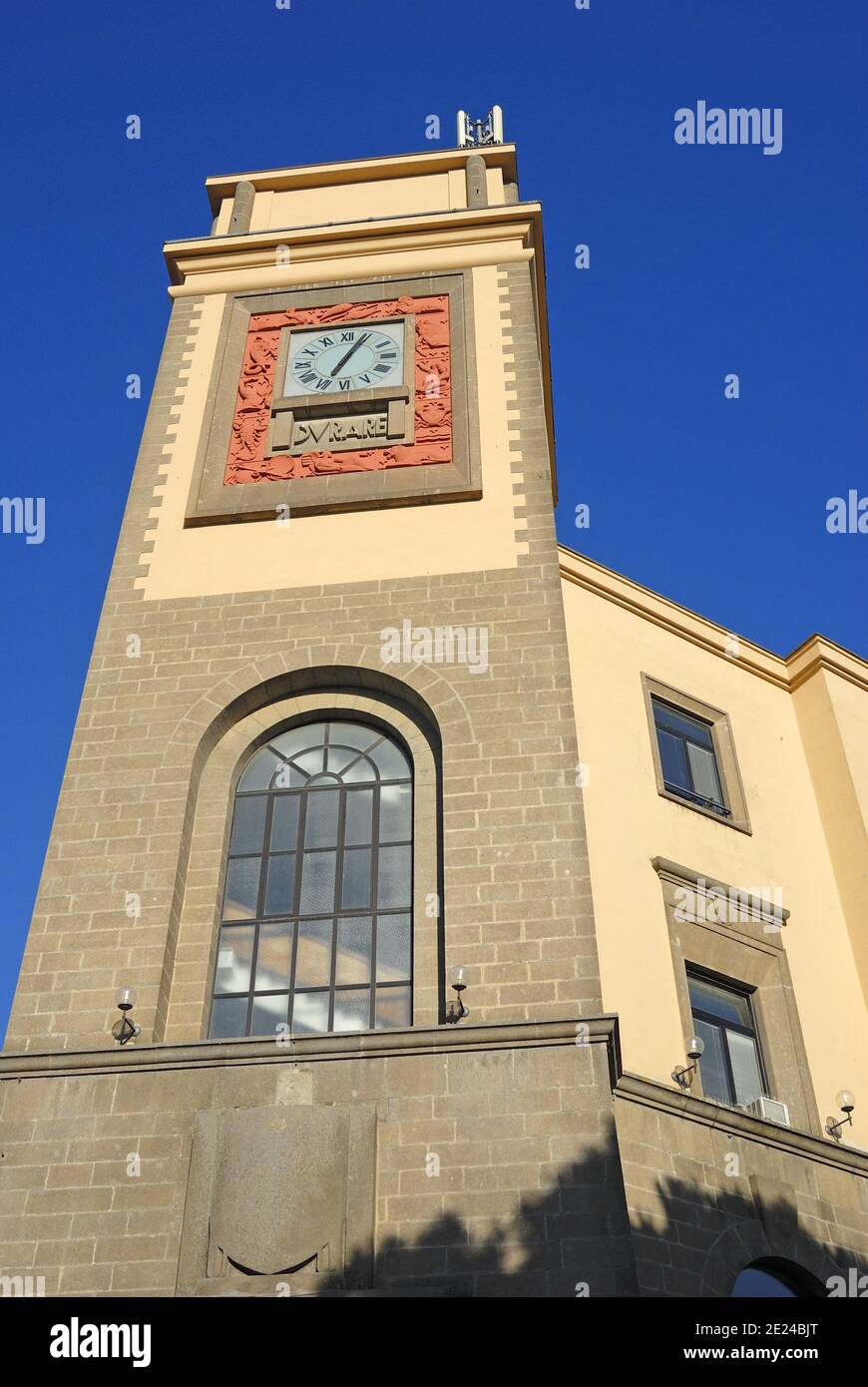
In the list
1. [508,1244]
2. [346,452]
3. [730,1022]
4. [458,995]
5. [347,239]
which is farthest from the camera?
[347,239]

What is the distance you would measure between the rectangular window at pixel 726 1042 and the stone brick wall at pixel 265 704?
3.18m

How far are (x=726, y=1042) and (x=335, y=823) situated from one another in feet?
15.1

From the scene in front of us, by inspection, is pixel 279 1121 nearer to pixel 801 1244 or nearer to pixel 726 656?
pixel 801 1244

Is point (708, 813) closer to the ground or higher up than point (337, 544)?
closer to the ground

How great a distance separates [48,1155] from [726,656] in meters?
10.9

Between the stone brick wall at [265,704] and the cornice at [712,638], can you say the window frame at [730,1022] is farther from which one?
the cornice at [712,638]

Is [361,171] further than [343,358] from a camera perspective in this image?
Yes

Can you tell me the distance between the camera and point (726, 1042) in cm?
1458

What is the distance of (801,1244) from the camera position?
12688 millimetres

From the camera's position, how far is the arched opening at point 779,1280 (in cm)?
1238

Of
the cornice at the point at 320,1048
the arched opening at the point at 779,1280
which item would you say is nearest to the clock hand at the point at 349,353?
the cornice at the point at 320,1048

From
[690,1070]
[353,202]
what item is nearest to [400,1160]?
[690,1070]

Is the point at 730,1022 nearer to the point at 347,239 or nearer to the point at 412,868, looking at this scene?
the point at 412,868

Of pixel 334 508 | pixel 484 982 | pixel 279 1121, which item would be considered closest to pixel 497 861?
pixel 484 982
